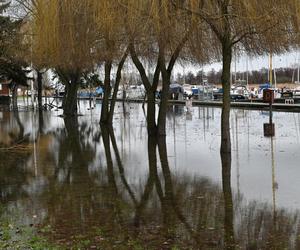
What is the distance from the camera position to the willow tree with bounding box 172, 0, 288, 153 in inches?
560

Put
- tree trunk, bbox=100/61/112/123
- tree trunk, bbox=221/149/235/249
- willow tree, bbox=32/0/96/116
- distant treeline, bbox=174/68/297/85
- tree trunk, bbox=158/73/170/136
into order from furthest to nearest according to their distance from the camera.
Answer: distant treeline, bbox=174/68/297/85 < tree trunk, bbox=100/61/112/123 < tree trunk, bbox=158/73/170/136 < willow tree, bbox=32/0/96/116 < tree trunk, bbox=221/149/235/249

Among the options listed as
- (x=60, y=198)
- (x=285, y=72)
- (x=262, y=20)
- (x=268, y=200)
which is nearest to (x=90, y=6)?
(x=262, y=20)

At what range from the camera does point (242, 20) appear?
1459 centimetres

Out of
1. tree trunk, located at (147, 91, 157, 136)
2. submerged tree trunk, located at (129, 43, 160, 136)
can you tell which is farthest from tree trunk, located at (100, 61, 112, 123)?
tree trunk, located at (147, 91, 157, 136)

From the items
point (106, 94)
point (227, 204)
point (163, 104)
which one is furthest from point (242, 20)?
point (106, 94)

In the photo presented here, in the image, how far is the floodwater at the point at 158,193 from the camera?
774 cm

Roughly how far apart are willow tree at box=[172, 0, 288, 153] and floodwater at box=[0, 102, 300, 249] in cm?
273

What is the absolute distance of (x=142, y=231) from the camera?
803 centimetres

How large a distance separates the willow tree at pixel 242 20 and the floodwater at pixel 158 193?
8.94 feet

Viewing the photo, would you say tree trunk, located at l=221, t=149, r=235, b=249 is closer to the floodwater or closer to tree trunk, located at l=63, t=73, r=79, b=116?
the floodwater

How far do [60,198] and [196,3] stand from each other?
6408 millimetres

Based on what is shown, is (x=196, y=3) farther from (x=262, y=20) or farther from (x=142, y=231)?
(x=142, y=231)

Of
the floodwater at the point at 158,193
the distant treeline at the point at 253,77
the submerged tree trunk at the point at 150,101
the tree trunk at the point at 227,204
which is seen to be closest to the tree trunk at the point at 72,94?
the submerged tree trunk at the point at 150,101

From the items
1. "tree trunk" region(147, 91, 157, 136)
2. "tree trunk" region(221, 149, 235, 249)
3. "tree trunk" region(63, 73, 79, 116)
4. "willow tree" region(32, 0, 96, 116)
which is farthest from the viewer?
"tree trunk" region(63, 73, 79, 116)
